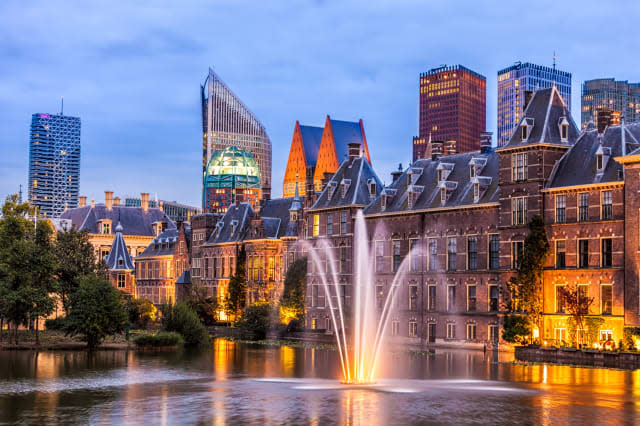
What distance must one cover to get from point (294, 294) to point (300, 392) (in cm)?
5284

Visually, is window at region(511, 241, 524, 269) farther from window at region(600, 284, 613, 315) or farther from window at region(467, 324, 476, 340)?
window at region(467, 324, 476, 340)

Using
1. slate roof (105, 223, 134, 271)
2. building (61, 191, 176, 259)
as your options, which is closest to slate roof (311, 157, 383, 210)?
slate roof (105, 223, 134, 271)

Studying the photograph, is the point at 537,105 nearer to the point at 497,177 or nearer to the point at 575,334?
the point at 497,177

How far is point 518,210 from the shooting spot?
7169cm

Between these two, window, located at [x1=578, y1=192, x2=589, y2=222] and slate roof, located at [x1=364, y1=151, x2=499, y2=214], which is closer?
window, located at [x1=578, y1=192, x2=589, y2=222]

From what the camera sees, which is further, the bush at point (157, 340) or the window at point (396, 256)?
the window at point (396, 256)

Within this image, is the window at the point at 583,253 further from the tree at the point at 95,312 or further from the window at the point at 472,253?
the tree at the point at 95,312

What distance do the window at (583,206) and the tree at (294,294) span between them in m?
36.2

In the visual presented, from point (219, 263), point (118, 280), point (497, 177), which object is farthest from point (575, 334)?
point (118, 280)

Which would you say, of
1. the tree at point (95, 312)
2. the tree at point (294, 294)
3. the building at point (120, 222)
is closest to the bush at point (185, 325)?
the tree at point (95, 312)

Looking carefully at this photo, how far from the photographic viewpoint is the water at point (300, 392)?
117 ft

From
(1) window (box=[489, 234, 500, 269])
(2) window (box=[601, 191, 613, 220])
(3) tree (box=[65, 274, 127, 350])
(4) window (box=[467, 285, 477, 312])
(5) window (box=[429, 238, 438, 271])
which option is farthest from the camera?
(5) window (box=[429, 238, 438, 271])

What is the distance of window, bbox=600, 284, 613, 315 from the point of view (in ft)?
213

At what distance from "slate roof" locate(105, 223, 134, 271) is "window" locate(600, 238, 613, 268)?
9014 centimetres
